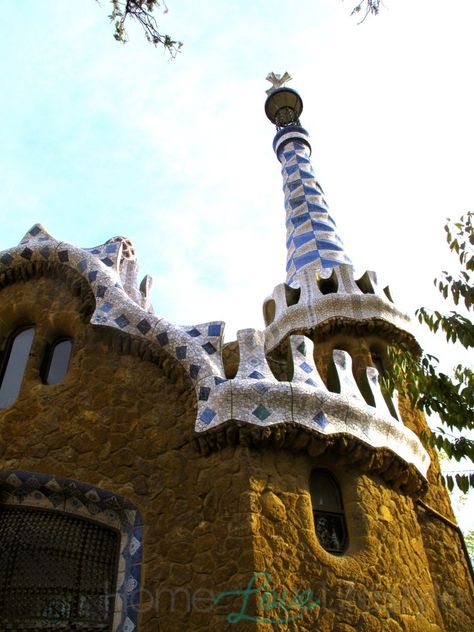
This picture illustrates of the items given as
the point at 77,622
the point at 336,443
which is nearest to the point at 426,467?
the point at 336,443

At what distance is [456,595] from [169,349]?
2966mm

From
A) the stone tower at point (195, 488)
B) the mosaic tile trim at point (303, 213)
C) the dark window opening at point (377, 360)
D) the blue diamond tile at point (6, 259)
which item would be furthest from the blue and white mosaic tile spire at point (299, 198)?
the blue diamond tile at point (6, 259)

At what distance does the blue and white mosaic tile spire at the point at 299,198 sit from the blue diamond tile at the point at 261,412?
3.50 m

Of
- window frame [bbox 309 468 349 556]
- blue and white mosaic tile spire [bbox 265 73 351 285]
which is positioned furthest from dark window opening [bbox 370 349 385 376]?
window frame [bbox 309 468 349 556]

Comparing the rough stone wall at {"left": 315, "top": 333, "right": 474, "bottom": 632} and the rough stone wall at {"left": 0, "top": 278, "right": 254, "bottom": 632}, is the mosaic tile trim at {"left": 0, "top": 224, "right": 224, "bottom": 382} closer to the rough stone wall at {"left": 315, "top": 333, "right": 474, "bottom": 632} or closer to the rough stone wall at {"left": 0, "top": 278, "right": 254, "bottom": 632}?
the rough stone wall at {"left": 0, "top": 278, "right": 254, "bottom": 632}

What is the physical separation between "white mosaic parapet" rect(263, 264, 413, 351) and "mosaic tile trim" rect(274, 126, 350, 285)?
442 mm

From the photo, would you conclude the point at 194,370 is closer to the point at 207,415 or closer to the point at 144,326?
the point at 207,415

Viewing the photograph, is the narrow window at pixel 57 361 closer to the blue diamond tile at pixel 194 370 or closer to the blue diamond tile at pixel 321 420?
the blue diamond tile at pixel 194 370

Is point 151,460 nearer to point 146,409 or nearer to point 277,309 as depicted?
point 146,409

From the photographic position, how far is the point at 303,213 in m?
9.58

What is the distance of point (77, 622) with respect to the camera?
411cm

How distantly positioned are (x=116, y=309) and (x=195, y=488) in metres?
1.78

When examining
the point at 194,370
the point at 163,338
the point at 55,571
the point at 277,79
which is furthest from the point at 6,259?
the point at 277,79

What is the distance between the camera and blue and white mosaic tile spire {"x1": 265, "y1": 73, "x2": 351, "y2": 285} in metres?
8.57
